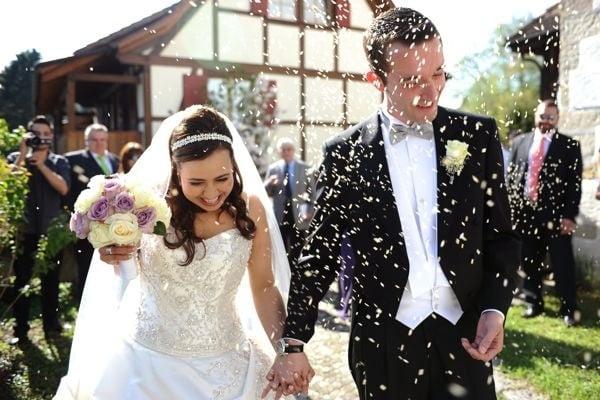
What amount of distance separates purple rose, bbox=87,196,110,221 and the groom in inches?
37.2

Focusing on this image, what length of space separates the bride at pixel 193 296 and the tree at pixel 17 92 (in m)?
40.9

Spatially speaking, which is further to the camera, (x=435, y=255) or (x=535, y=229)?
(x=535, y=229)

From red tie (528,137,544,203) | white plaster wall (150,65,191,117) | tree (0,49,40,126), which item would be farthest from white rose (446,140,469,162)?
tree (0,49,40,126)

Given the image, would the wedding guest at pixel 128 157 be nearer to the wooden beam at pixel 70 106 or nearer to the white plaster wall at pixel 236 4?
the wooden beam at pixel 70 106

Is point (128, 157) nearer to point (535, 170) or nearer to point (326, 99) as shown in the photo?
point (535, 170)

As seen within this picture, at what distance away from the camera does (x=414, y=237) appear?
7.66 ft

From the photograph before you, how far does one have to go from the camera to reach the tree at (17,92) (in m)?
41.8

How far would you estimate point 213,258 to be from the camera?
314cm

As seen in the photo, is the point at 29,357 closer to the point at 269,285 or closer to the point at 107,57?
the point at 269,285

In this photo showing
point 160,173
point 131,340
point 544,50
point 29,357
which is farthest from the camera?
point 544,50

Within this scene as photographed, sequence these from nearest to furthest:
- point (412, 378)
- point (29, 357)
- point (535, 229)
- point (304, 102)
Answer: point (412, 378) → point (29, 357) → point (535, 229) → point (304, 102)

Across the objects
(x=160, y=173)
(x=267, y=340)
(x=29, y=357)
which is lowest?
(x=29, y=357)

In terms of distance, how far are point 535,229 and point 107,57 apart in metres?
12.4

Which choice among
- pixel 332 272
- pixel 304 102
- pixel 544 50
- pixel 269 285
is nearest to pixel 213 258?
pixel 269 285
